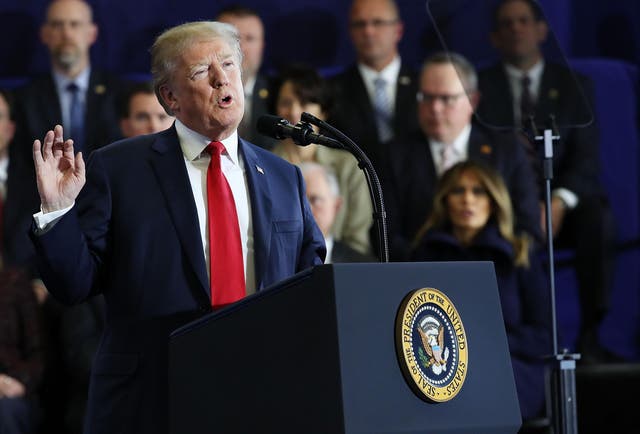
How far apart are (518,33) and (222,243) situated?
145 cm

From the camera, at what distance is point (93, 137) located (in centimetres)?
489

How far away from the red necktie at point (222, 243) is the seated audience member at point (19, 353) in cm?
195

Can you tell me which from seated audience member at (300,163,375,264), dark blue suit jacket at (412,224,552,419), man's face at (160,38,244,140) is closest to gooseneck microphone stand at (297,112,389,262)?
man's face at (160,38,244,140)

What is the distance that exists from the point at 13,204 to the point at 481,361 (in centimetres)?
323

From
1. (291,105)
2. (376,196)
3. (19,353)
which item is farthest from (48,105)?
(376,196)

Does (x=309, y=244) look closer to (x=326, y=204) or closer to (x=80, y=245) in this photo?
(x=80, y=245)

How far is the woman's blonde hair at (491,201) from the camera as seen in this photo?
424 centimetres

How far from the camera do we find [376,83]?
5.05 meters

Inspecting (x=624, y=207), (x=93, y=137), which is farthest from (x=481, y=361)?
(x=624, y=207)

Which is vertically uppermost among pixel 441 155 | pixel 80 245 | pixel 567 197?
pixel 80 245

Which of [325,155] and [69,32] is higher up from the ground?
[69,32]

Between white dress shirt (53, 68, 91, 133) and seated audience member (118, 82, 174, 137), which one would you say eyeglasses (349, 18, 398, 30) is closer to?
seated audience member (118, 82, 174, 137)

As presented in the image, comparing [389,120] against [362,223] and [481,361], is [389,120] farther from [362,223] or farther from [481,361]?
[481,361]

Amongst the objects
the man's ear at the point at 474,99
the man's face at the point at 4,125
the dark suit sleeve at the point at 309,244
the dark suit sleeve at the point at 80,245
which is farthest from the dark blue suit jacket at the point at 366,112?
the dark suit sleeve at the point at 80,245
